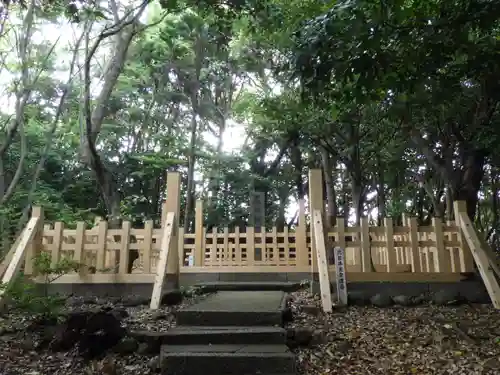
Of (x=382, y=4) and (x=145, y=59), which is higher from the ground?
(x=145, y=59)

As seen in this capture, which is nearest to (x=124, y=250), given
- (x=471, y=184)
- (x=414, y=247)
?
(x=414, y=247)

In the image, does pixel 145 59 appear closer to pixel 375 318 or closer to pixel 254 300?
pixel 254 300

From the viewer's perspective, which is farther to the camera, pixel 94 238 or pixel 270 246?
pixel 270 246

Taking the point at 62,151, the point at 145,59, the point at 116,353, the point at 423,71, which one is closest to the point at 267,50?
the point at 145,59

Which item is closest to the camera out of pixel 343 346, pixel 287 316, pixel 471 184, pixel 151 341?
pixel 151 341

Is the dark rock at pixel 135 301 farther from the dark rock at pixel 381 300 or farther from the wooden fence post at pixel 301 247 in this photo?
the wooden fence post at pixel 301 247

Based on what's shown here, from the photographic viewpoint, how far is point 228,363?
3.17 metres

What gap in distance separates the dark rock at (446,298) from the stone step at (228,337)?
9.35 feet

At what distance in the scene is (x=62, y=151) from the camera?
14.2 meters

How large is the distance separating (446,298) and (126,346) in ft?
13.8

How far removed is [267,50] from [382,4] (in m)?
9.97

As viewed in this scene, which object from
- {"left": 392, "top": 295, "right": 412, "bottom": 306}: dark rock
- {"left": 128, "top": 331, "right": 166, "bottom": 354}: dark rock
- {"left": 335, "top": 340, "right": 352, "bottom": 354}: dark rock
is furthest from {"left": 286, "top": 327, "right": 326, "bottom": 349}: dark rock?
{"left": 392, "top": 295, "right": 412, "bottom": 306}: dark rock

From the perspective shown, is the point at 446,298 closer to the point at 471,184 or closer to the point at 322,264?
the point at 322,264

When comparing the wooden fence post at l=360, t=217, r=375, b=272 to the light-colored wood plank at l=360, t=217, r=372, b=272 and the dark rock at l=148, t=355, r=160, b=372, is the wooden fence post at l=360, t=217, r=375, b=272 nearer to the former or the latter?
the light-colored wood plank at l=360, t=217, r=372, b=272
